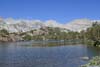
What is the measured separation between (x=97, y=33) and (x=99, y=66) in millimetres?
154290

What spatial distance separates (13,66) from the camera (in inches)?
2490

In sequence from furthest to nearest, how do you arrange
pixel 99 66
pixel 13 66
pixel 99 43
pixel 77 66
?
1. pixel 99 43
2. pixel 13 66
3. pixel 77 66
4. pixel 99 66

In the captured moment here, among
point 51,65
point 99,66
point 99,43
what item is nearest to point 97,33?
point 99,43

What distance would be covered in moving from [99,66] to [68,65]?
15.1 meters

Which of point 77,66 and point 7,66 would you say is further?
point 7,66

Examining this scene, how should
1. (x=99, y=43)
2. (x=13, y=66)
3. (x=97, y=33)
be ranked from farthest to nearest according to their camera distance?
(x=97, y=33)
(x=99, y=43)
(x=13, y=66)

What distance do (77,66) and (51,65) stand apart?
7294 mm

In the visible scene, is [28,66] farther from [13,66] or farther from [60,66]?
[60,66]

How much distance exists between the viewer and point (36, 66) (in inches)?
2463

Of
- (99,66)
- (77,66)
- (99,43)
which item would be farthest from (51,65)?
(99,43)

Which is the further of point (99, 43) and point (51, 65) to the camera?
point (99, 43)

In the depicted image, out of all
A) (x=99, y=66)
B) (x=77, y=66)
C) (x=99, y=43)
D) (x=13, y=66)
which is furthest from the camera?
(x=99, y=43)

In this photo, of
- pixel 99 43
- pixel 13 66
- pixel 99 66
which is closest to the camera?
pixel 99 66

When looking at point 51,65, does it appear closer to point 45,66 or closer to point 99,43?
point 45,66
